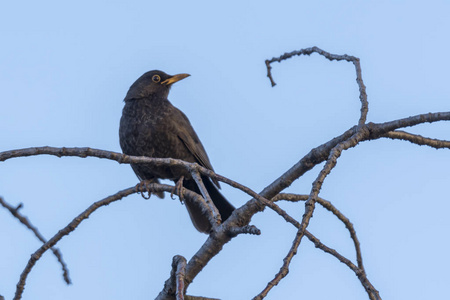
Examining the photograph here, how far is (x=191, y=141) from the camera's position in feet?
19.0

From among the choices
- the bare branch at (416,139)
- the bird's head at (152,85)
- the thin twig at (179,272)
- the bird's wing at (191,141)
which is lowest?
the thin twig at (179,272)

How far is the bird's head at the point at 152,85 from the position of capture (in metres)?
6.11

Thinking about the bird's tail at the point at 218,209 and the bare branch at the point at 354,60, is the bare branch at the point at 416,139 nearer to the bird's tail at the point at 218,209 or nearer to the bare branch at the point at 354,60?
the bare branch at the point at 354,60

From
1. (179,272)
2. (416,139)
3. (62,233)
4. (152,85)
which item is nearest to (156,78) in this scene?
(152,85)

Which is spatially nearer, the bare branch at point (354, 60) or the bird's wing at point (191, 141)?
the bare branch at point (354, 60)

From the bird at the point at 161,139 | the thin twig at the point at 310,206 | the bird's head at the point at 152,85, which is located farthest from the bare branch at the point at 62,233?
the bird's head at the point at 152,85

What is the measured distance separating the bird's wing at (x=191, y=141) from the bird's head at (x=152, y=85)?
33 centimetres

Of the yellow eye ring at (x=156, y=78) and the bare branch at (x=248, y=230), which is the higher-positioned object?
the yellow eye ring at (x=156, y=78)

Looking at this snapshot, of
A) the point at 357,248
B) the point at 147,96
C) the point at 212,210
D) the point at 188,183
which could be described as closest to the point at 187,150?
the point at 188,183

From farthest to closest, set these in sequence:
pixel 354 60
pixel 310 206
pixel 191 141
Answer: pixel 191 141
pixel 354 60
pixel 310 206

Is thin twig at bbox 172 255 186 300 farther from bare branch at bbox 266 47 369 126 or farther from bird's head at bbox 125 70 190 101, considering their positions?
bird's head at bbox 125 70 190 101

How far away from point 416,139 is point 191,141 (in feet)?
10.3

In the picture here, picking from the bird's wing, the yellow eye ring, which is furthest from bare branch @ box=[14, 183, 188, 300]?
the yellow eye ring

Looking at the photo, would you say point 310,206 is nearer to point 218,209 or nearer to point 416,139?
point 416,139
